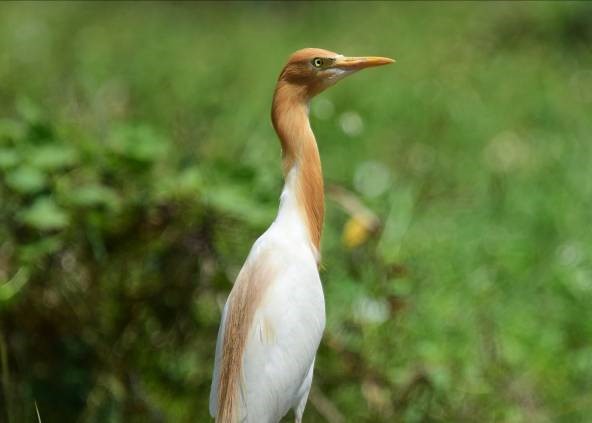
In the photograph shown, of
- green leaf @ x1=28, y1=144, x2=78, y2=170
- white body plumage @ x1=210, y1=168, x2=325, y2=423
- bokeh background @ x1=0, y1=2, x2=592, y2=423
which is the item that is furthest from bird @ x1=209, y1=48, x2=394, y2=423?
green leaf @ x1=28, y1=144, x2=78, y2=170

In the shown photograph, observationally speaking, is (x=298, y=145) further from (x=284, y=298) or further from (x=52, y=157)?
(x=52, y=157)

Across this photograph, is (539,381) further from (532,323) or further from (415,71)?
(415,71)

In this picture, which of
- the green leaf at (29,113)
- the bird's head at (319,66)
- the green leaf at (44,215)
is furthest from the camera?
the green leaf at (29,113)

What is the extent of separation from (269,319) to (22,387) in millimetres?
1040

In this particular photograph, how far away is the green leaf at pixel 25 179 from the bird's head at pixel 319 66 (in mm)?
813

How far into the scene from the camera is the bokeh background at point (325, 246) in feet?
8.44

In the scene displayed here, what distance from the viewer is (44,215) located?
243 cm

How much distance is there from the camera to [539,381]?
9.67 feet

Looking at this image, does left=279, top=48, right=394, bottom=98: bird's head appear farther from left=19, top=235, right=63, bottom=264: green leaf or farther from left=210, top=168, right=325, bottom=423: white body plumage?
left=19, top=235, right=63, bottom=264: green leaf

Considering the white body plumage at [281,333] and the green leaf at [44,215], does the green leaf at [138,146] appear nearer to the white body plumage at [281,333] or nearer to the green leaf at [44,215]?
the green leaf at [44,215]

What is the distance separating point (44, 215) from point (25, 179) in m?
0.09

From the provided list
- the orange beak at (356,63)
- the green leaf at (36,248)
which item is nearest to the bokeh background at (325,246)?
the green leaf at (36,248)

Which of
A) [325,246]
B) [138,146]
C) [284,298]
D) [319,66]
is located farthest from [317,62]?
[325,246]

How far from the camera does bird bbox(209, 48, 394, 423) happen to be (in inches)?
73.2
